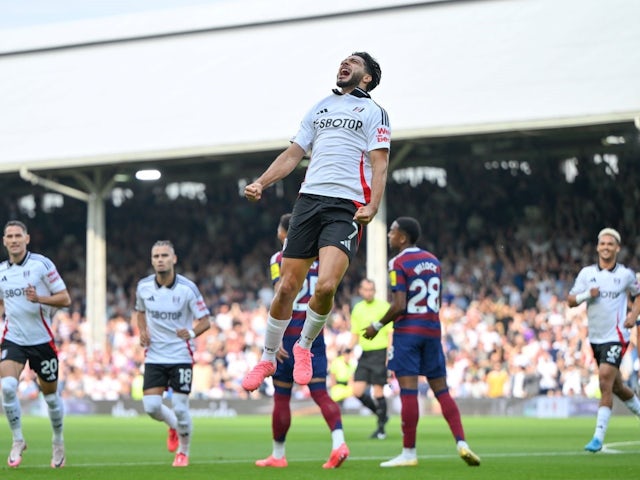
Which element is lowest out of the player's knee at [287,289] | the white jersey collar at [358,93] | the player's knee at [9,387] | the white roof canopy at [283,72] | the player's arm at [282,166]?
the player's knee at [9,387]

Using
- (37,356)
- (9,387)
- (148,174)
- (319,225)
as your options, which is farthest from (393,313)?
(148,174)

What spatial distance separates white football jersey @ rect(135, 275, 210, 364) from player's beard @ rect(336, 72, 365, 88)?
4636 millimetres

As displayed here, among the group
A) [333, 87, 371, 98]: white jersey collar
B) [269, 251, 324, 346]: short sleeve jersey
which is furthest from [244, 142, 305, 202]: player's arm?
[269, 251, 324, 346]: short sleeve jersey

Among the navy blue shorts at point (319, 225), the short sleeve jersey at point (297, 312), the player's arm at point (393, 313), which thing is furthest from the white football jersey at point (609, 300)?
the navy blue shorts at point (319, 225)

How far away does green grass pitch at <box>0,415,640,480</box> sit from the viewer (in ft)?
36.1

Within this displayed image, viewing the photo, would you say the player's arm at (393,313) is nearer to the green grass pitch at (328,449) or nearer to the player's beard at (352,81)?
the green grass pitch at (328,449)

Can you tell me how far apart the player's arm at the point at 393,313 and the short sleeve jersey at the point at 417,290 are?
2.5 inches

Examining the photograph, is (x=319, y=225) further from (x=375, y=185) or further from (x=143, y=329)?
(x=143, y=329)

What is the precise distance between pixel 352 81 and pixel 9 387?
5.00m

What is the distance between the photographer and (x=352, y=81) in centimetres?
973

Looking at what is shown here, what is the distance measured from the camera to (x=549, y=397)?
85.3ft

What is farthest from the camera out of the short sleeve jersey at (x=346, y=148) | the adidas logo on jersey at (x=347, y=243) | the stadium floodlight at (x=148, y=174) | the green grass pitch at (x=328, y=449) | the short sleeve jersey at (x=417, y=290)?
the stadium floodlight at (x=148, y=174)

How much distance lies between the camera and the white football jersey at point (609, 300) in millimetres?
14133

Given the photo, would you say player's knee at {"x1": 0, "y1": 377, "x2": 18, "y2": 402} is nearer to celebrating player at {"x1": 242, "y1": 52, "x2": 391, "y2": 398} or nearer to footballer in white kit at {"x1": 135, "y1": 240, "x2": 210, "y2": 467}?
footballer in white kit at {"x1": 135, "y1": 240, "x2": 210, "y2": 467}
